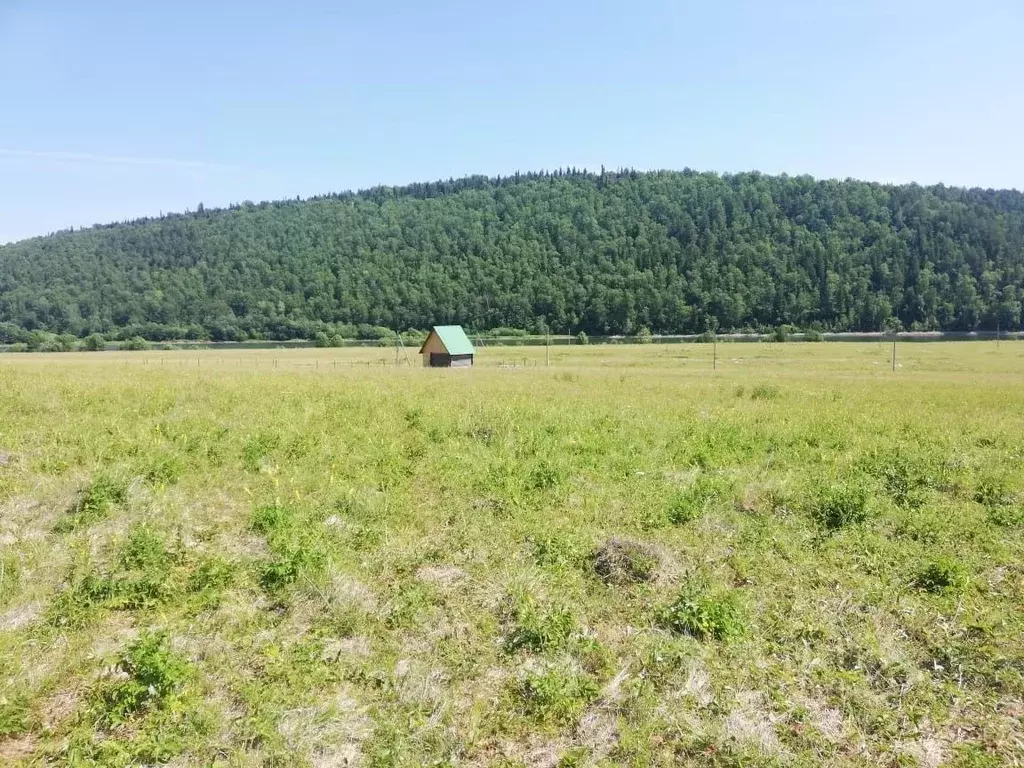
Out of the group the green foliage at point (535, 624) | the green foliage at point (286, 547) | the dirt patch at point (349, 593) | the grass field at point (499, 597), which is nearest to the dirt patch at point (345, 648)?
the grass field at point (499, 597)

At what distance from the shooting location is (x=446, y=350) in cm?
5856

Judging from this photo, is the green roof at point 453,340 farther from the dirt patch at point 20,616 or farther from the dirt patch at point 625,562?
the dirt patch at point 20,616

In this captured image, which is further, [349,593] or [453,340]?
[453,340]

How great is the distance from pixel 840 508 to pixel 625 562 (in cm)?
436

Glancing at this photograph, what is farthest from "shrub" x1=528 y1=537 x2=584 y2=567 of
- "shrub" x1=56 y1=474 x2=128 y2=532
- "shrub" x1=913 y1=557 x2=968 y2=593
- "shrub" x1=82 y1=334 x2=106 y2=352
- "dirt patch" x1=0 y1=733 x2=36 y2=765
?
"shrub" x1=82 y1=334 x2=106 y2=352

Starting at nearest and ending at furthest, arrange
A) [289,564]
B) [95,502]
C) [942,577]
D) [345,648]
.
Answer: [345,648]
[942,577]
[289,564]
[95,502]

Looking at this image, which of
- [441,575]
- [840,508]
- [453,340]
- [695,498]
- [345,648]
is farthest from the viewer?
[453,340]

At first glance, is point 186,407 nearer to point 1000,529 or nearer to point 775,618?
point 775,618

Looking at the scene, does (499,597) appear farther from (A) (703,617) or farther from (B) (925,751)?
(B) (925,751)

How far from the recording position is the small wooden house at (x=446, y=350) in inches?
2313

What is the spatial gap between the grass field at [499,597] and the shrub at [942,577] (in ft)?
0.11

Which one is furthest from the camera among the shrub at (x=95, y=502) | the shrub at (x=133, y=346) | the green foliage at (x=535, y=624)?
the shrub at (x=133, y=346)

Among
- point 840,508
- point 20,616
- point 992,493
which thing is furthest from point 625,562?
point 20,616

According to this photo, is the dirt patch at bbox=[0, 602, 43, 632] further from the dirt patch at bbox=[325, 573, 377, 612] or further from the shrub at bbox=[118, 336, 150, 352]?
the shrub at bbox=[118, 336, 150, 352]
